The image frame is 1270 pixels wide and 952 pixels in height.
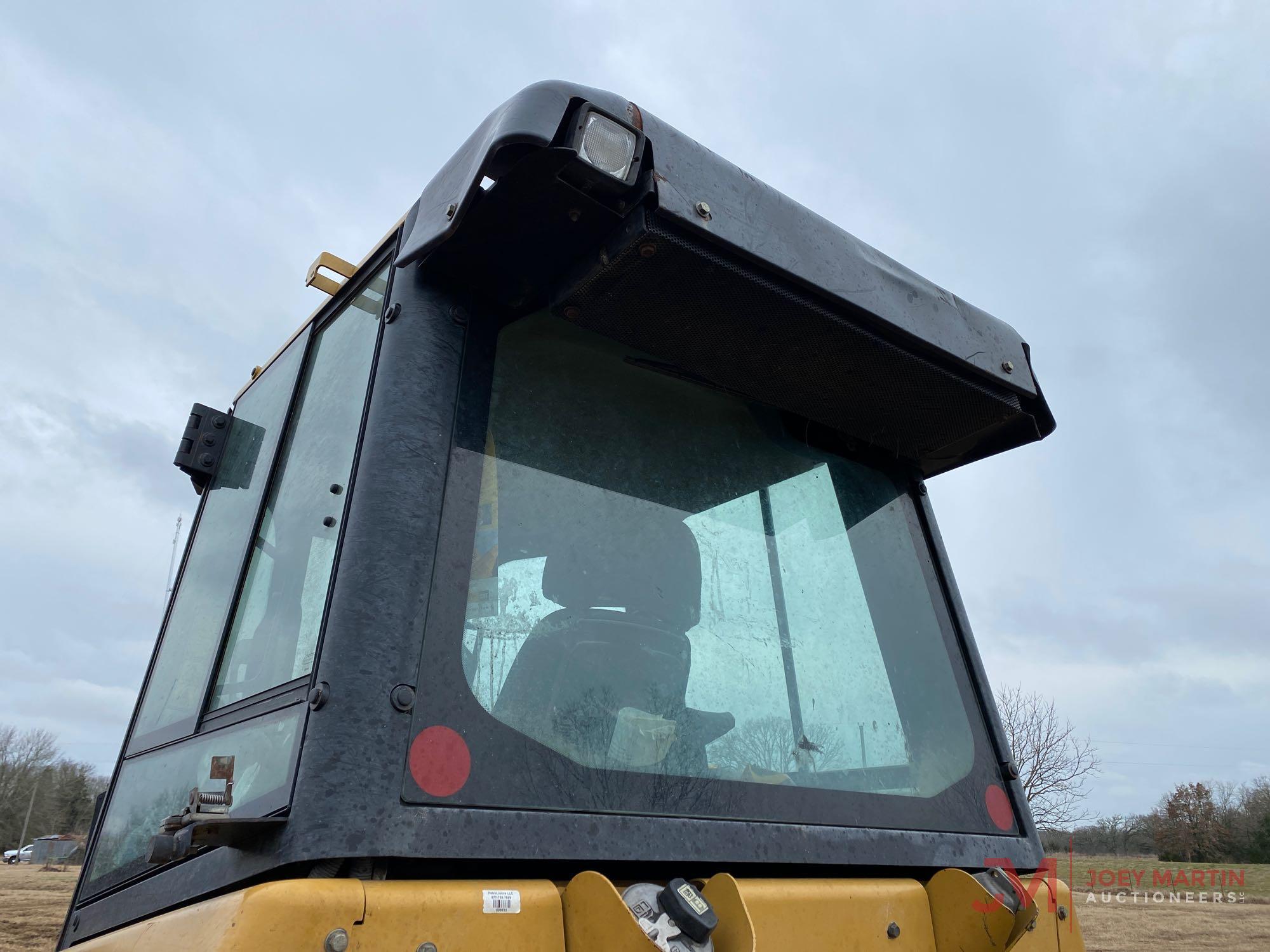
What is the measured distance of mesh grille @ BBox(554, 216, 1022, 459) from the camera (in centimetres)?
159

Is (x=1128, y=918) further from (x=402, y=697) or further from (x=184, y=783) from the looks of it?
(x=402, y=697)

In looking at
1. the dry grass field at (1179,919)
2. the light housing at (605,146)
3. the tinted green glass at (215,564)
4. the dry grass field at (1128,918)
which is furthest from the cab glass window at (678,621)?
the dry grass field at (1179,919)

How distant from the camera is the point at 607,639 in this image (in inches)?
60.7

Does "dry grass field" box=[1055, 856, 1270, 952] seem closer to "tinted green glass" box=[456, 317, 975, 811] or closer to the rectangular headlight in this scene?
"tinted green glass" box=[456, 317, 975, 811]

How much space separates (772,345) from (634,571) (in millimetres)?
498

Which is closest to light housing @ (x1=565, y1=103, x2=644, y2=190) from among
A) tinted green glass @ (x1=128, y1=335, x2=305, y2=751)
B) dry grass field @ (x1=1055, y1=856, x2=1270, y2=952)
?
tinted green glass @ (x1=128, y1=335, x2=305, y2=751)

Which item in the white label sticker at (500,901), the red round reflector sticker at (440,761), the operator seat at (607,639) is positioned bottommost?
the white label sticker at (500,901)

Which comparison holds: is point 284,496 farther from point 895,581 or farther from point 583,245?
point 895,581

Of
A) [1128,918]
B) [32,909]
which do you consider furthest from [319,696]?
[1128,918]

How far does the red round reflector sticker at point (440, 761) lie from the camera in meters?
1.25

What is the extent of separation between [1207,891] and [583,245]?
1103 inches

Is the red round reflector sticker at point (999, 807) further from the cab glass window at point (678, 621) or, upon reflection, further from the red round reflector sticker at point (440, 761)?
the red round reflector sticker at point (440, 761)

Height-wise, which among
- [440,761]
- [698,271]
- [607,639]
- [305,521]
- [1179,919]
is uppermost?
[1179,919]

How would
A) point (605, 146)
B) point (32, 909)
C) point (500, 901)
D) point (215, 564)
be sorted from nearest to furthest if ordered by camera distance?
point (500, 901) → point (605, 146) → point (215, 564) → point (32, 909)
